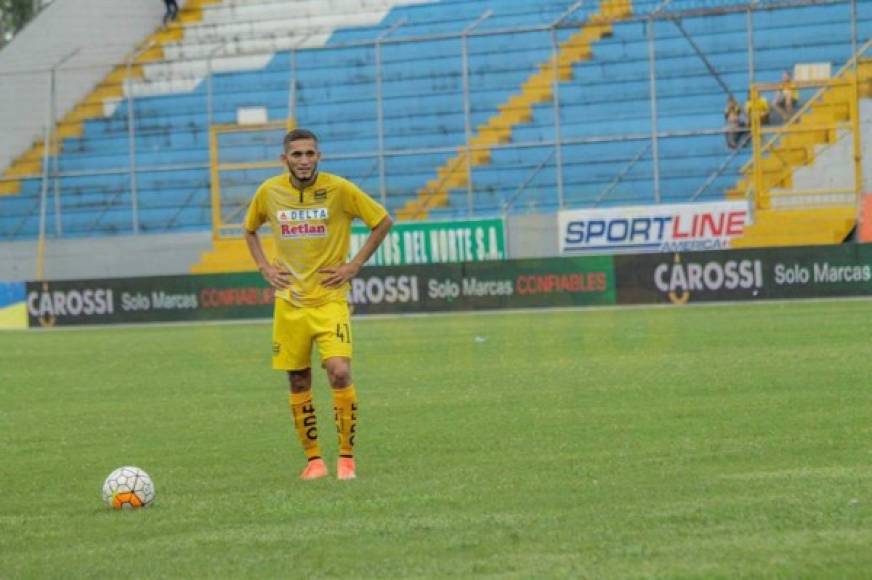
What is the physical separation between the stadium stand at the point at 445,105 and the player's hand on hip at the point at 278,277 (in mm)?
24080

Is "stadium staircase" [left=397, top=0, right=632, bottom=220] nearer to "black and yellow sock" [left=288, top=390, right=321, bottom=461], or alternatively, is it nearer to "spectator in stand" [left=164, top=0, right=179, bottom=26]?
"spectator in stand" [left=164, top=0, right=179, bottom=26]

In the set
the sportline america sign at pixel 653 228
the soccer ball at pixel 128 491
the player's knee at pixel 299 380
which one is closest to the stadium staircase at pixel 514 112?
the sportline america sign at pixel 653 228

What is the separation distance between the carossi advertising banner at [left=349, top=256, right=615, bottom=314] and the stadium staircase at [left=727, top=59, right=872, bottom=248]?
2.95 meters

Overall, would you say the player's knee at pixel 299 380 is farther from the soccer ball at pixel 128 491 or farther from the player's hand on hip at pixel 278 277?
the soccer ball at pixel 128 491

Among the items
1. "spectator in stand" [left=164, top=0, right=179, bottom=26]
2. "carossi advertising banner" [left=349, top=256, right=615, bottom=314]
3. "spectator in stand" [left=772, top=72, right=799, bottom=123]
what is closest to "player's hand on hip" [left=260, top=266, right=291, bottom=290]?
"carossi advertising banner" [left=349, top=256, right=615, bottom=314]

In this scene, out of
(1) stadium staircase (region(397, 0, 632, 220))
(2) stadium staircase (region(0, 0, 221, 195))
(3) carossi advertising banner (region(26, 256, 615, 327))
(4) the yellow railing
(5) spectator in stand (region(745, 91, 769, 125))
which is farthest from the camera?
(2) stadium staircase (region(0, 0, 221, 195))

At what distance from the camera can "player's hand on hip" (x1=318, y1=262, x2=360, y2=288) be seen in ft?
35.2

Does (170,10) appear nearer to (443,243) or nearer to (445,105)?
(445,105)

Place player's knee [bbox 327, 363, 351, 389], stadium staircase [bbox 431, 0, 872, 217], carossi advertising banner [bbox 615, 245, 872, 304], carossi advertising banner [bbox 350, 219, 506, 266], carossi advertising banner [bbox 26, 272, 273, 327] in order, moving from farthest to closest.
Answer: stadium staircase [bbox 431, 0, 872, 217]
carossi advertising banner [bbox 26, 272, 273, 327]
carossi advertising banner [bbox 350, 219, 506, 266]
carossi advertising banner [bbox 615, 245, 872, 304]
player's knee [bbox 327, 363, 351, 389]

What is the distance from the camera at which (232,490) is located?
33.0 feet

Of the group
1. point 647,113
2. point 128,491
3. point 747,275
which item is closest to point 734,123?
Answer: point 647,113

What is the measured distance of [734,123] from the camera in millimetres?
36125

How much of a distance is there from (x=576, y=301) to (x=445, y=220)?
375 centimetres

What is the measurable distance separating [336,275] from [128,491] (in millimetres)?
2058
